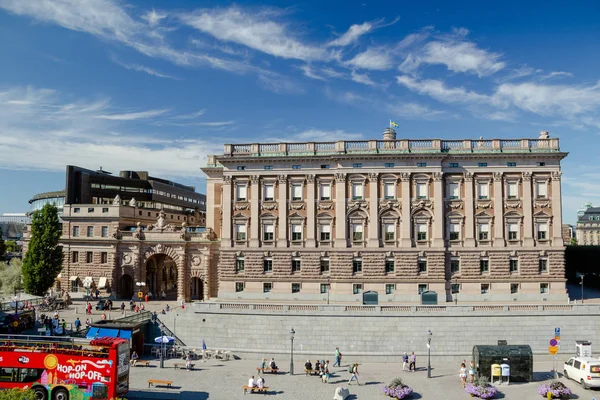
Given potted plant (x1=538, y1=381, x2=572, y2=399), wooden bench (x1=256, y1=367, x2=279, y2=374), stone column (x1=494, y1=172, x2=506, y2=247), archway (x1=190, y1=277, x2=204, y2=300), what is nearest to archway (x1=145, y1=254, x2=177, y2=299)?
archway (x1=190, y1=277, x2=204, y2=300)

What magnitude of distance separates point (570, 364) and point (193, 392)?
2899cm

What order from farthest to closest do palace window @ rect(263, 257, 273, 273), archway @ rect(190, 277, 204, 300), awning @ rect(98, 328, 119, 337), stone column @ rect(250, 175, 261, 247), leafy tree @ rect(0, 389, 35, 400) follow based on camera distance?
1. archway @ rect(190, 277, 204, 300)
2. stone column @ rect(250, 175, 261, 247)
3. palace window @ rect(263, 257, 273, 273)
4. awning @ rect(98, 328, 119, 337)
5. leafy tree @ rect(0, 389, 35, 400)

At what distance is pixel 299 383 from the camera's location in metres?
39.7

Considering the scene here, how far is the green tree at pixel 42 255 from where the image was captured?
2440 inches

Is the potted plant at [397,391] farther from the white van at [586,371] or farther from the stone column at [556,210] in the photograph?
the stone column at [556,210]

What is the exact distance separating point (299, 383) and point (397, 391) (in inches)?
321

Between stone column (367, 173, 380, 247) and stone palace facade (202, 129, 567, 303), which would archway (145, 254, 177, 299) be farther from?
stone column (367, 173, 380, 247)

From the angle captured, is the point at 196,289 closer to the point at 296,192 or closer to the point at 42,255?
the point at 42,255

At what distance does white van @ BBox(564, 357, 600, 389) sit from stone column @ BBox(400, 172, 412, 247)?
22984 mm

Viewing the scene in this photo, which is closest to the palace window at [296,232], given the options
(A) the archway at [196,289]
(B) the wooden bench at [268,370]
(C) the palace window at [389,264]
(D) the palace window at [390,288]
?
(C) the palace window at [389,264]

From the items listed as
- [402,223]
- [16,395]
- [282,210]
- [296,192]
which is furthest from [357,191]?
[16,395]

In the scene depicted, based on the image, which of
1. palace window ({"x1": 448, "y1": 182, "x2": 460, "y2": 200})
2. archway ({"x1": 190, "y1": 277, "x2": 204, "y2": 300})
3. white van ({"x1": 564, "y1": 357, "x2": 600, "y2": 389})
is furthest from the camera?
archway ({"x1": 190, "y1": 277, "x2": 204, "y2": 300})

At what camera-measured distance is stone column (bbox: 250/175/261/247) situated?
62.2 meters

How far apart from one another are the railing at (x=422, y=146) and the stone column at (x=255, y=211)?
12.0ft
